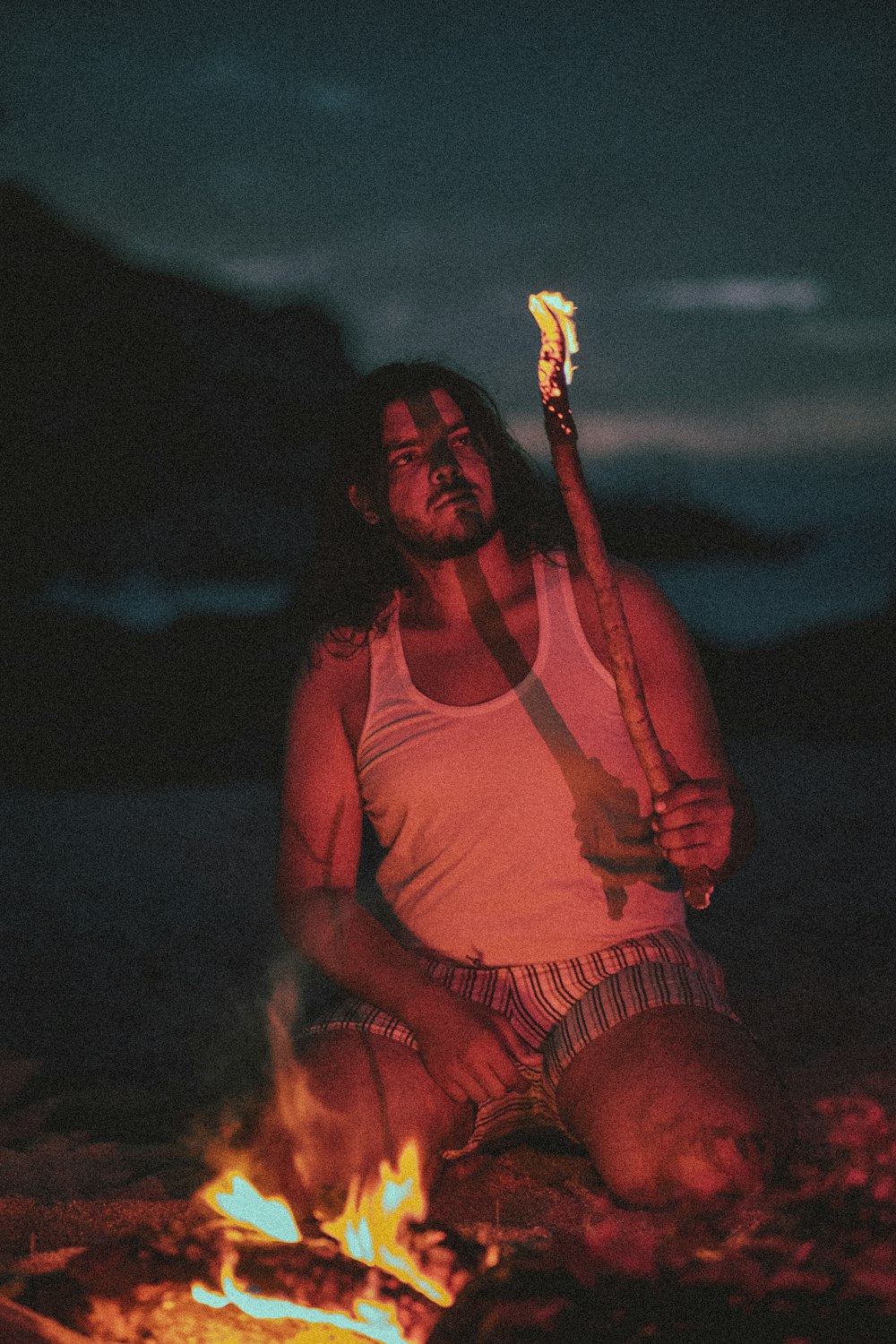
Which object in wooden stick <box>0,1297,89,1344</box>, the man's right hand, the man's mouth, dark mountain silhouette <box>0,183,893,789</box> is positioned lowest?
wooden stick <box>0,1297,89,1344</box>

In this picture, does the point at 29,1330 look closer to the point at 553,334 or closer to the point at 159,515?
the point at 553,334

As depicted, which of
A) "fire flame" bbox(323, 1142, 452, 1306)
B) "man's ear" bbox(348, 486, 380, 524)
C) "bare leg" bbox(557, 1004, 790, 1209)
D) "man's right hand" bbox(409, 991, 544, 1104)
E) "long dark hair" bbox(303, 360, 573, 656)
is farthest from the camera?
"man's ear" bbox(348, 486, 380, 524)

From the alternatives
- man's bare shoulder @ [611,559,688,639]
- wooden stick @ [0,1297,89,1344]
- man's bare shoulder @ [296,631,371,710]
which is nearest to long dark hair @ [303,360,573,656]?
man's bare shoulder @ [296,631,371,710]

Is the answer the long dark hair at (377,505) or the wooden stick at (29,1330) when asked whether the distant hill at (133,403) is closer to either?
the long dark hair at (377,505)

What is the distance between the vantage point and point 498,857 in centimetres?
283

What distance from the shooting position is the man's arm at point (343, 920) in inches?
103

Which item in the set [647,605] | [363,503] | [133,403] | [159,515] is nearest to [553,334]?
[647,605]

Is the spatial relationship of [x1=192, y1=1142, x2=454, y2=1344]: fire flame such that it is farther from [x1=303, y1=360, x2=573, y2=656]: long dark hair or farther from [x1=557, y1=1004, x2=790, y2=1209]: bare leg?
[x1=303, y1=360, x2=573, y2=656]: long dark hair

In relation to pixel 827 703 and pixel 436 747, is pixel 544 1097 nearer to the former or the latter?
pixel 436 747

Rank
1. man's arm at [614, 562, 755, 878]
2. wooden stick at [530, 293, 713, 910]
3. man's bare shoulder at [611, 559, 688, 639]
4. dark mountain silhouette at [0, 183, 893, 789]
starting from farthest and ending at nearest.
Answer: dark mountain silhouette at [0, 183, 893, 789], man's bare shoulder at [611, 559, 688, 639], man's arm at [614, 562, 755, 878], wooden stick at [530, 293, 713, 910]

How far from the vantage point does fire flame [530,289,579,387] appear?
92.9 inches

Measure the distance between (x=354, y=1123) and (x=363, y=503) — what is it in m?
1.46

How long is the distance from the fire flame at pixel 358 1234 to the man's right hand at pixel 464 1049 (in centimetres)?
17

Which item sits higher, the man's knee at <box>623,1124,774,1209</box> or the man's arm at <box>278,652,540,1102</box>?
the man's arm at <box>278,652,540,1102</box>
